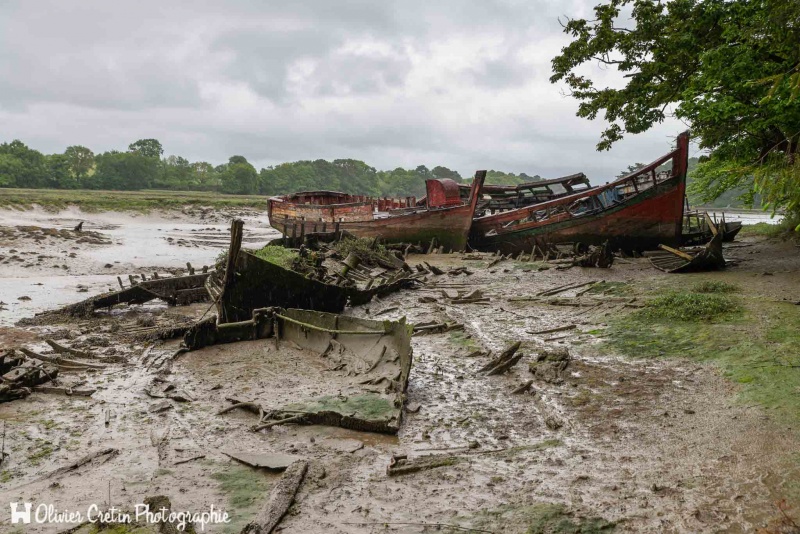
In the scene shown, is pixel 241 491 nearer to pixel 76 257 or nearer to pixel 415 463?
pixel 415 463

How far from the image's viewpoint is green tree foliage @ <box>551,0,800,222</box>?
905 centimetres

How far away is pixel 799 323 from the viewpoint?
8.62 m

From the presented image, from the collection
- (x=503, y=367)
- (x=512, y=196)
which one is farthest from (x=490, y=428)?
(x=512, y=196)

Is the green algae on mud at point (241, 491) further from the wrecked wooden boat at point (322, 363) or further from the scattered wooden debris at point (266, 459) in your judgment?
the wrecked wooden boat at point (322, 363)

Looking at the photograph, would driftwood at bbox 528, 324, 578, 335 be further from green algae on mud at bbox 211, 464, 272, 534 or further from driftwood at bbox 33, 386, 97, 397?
driftwood at bbox 33, 386, 97, 397

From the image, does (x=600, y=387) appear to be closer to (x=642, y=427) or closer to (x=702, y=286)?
(x=642, y=427)

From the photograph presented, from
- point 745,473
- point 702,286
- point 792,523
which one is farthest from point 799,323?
point 792,523

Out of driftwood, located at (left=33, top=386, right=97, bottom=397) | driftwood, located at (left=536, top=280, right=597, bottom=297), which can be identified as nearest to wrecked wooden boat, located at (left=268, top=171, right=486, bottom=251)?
driftwood, located at (left=536, top=280, right=597, bottom=297)

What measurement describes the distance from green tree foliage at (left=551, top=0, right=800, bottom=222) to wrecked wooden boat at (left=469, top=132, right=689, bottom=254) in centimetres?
121

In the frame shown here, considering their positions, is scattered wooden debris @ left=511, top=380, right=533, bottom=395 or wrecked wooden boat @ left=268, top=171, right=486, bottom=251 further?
wrecked wooden boat @ left=268, top=171, right=486, bottom=251

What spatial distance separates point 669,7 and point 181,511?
56.3ft

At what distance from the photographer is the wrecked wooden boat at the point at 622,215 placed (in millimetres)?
18672

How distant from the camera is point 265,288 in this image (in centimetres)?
1152

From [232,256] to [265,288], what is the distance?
3.93ft
